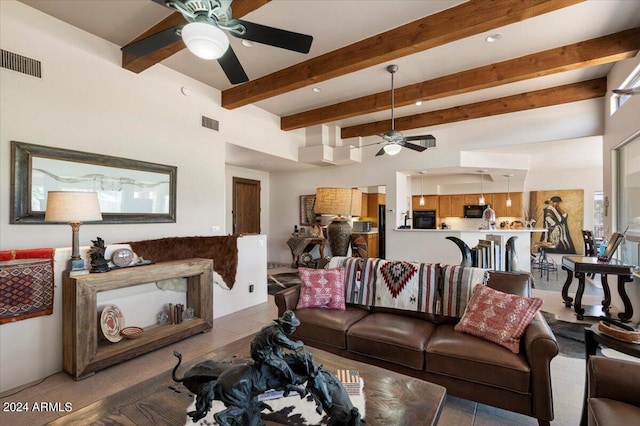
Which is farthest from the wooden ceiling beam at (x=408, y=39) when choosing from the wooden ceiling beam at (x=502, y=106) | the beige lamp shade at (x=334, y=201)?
the wooden ceiling beam at (x=502, y=106)

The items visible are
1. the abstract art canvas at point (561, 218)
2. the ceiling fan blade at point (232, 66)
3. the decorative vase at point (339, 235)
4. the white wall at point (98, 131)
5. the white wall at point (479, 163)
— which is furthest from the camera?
the abstract art canvas at point (561, 218)

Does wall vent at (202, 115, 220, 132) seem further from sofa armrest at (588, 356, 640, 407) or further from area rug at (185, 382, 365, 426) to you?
sofa armrest at (588, 356, 640, 407)

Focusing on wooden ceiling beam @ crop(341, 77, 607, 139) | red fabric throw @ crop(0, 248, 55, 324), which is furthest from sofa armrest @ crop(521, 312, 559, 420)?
wooden ceiling beam @ crop(341, 77, 607, 139)

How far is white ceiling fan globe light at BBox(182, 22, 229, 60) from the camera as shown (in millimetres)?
1767

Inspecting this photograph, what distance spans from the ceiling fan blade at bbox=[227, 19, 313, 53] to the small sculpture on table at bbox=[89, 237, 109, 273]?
2.24 metres

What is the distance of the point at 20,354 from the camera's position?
7.95 feet

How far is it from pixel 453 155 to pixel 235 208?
509cm

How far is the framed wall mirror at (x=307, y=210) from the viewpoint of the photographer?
7531 millimetres

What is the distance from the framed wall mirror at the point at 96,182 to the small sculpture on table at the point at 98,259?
587mm

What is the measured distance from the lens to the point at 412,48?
304 cm

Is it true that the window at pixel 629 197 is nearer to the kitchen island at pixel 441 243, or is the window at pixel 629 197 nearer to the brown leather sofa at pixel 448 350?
the kitchen island at pixel 441 243

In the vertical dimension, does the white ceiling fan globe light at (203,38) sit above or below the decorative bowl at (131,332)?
above

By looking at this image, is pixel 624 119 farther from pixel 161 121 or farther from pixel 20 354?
pixel 20 354

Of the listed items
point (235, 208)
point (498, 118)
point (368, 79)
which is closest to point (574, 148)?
point (498, 118)
